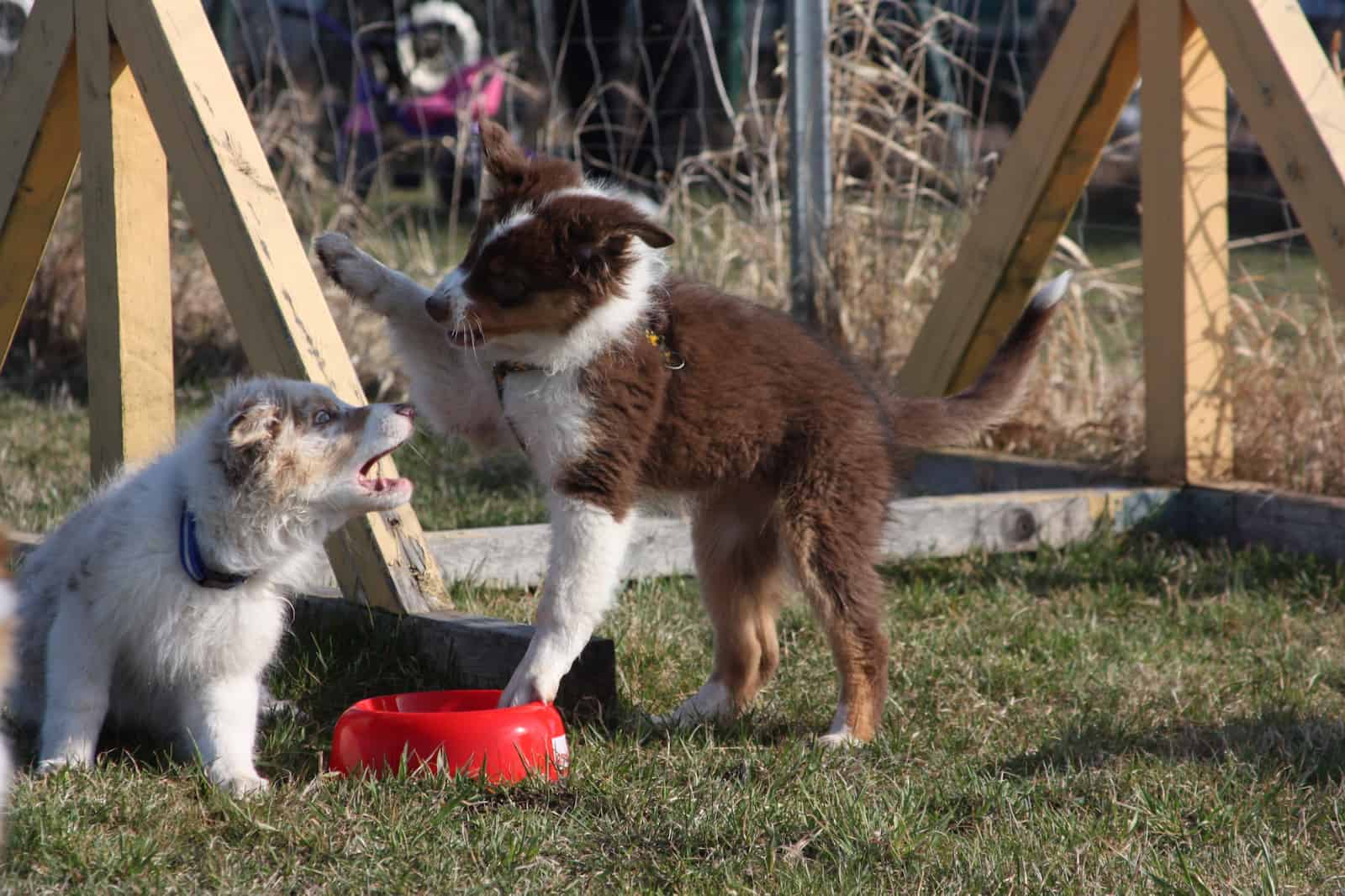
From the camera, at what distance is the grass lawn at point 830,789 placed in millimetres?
2830

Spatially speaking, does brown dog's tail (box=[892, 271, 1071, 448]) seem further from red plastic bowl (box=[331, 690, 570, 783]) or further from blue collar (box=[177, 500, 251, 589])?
blue collar (box=[177, 500, 251, 589])

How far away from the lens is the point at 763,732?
3920 millimetres

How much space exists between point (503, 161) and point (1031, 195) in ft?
8.91

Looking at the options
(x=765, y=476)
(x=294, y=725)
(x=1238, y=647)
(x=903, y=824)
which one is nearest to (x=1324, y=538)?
(x=1238, y=647)

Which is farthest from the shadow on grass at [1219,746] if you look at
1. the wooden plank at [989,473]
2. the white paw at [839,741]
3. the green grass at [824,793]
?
the wooden plank at [989,473]

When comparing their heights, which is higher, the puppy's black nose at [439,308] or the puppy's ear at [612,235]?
the puppy's ear at [612,235]

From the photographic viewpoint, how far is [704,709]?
3961 millimetres

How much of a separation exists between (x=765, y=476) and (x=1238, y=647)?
1710 millimetres

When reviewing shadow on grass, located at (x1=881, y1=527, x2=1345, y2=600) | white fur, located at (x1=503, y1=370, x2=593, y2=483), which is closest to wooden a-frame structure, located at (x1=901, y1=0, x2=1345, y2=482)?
shadow on grass, located at (x1=881, y1=527, x2=1345, y2=600)

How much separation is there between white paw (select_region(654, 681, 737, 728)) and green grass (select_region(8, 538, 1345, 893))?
0.07 metres

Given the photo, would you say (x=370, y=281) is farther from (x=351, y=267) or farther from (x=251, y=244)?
(x=251, y=244)

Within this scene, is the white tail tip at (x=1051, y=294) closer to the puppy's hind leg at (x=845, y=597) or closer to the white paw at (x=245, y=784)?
the puppy's hind leg at (x=845, y=597)

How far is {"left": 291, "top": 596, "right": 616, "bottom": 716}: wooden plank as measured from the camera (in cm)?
379

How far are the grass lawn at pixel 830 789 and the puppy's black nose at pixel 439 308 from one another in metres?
0.89
